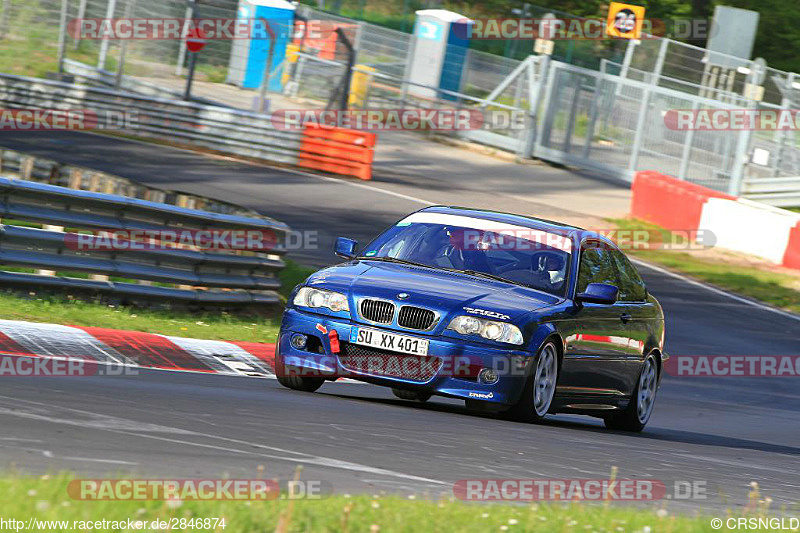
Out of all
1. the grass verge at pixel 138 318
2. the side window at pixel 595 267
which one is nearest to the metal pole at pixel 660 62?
the grass verge at pixel 138 318

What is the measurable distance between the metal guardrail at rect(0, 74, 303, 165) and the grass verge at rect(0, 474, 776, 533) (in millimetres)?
21616

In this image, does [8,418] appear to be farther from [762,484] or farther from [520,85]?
[520,85]

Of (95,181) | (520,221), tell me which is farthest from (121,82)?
(520,221)

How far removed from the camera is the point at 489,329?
8906 millimetres

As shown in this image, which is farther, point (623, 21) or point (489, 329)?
point (623, 21)

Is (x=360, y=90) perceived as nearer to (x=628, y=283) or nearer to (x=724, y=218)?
(x=724, y=218)

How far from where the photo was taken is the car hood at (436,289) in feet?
29.3

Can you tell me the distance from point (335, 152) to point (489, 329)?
61.0 feet

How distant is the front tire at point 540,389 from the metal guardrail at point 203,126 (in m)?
18.0

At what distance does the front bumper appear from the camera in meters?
8.85

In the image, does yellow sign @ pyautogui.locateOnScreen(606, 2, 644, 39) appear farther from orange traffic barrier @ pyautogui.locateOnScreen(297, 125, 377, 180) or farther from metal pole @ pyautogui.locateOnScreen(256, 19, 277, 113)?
orange traffic barrier @ pyautogui.locateOnScreen(297, 125, 377, 180)

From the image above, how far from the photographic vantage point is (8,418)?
248 inches

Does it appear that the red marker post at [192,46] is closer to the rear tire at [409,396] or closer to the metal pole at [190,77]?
the metal pole at [190,77]

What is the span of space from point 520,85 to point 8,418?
29.3 meters
